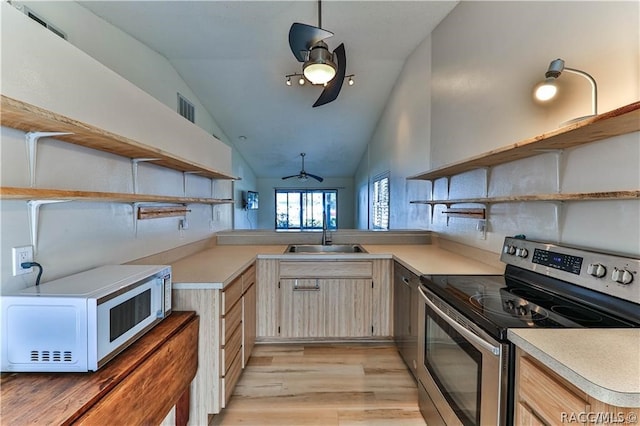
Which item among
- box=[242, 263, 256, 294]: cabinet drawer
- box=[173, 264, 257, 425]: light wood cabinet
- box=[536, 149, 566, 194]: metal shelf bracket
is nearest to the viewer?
box=[536, 149, 566, 194]: metal shelf bracket

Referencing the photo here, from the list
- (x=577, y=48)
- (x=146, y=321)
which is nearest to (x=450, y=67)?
(x=577, y=48)

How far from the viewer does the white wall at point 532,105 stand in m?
1.25

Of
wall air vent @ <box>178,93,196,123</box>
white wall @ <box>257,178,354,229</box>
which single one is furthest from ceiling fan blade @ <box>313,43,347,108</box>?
white wall @ <box>257,178,354,229</box>

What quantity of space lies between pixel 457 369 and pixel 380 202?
4419 mm

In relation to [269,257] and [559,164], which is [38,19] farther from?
[559,164]

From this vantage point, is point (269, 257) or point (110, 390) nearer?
point (110, 390)

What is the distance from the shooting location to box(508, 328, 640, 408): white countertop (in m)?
0.71

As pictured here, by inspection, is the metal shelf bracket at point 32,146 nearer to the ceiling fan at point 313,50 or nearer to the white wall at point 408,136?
the ceiling fan at point 313,50

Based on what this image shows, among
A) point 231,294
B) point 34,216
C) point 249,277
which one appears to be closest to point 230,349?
point 231,294

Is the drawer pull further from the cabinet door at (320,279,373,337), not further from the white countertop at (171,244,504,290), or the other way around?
the white countertop at (171,244,504,290)

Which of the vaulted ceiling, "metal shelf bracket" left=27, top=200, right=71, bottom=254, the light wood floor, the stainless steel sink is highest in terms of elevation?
the vaulted ceiling

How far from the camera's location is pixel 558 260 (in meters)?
1.43

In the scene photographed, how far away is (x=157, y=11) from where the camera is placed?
2.55m

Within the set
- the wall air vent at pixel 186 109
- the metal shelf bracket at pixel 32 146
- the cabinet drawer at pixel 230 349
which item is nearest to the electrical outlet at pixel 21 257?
the metal shelf bracket at pixel 32 146
